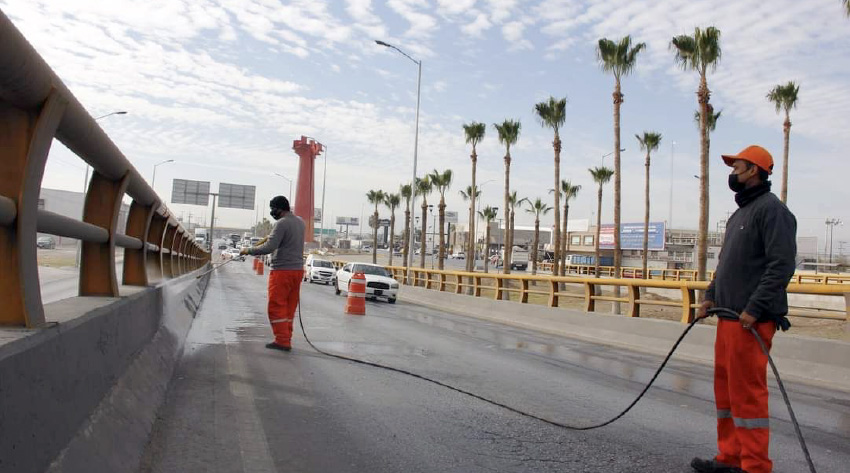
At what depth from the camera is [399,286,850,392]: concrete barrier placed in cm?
894

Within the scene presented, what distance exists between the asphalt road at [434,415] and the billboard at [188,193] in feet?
201

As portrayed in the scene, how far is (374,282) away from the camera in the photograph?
24344mm

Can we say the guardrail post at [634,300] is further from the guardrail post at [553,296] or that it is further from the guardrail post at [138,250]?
the guardrail post at [138,250]

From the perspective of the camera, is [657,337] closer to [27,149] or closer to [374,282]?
[27,149]

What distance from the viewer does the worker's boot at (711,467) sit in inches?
166

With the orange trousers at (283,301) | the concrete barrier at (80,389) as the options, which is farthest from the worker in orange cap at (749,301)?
the orange trousers at (283,301)

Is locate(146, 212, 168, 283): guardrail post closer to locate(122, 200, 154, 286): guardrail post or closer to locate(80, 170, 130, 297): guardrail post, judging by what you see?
locate(122, 200, 154, 286): guardrail post

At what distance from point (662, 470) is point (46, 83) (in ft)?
13.1

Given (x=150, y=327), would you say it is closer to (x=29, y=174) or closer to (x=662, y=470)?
(x=29, y=174)

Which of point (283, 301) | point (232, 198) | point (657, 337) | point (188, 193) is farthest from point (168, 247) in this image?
point (232, 198)

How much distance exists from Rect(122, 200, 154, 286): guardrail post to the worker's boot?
5404 millimetres

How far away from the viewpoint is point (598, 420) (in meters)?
5.75

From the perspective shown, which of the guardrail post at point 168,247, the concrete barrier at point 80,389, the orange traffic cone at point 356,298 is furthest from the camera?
the orange traffic cone at point 356,298

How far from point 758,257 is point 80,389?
12.7 feet
